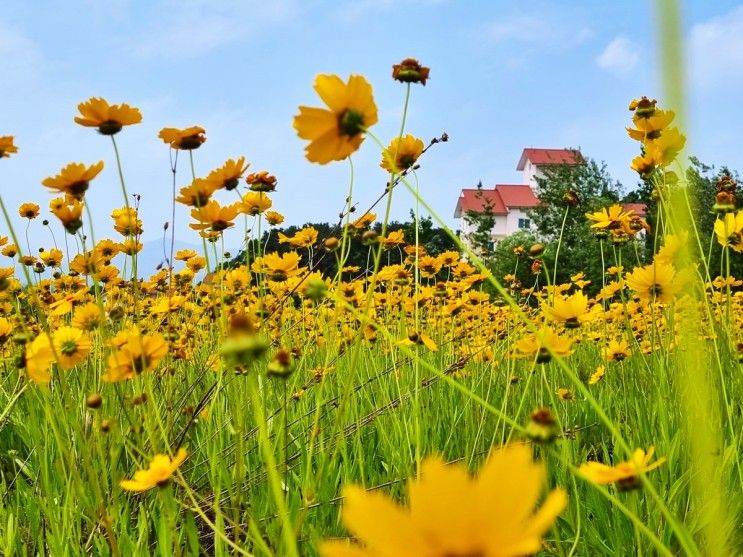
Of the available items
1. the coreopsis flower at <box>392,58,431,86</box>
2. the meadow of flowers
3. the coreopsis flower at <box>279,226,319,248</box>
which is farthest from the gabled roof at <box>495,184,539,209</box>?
the coreopsis flower at <box>392,58,431,86</box>

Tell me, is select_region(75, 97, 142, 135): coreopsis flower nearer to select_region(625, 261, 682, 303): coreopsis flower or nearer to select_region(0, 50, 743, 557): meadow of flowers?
select_region(0, 50, 743, 557): meadow of flowers

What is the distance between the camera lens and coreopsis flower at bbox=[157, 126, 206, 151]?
2.96ft

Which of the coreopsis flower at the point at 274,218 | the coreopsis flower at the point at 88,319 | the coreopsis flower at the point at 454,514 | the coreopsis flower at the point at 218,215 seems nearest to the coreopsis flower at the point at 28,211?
the coreopsis flower at the point at 274,218

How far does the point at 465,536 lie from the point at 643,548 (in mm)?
830

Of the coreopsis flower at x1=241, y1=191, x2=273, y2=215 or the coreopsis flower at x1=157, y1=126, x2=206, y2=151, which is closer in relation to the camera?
the coreopsis flower at x1=157, y1=126, x2=206, y2=151

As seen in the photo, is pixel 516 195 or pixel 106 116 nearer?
pixel 106 116

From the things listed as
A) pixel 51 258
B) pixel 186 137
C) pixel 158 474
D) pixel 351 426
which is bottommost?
pixel 351 426

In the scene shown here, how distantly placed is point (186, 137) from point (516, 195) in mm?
29492

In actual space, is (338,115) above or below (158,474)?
above

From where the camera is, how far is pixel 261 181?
101 centimetres

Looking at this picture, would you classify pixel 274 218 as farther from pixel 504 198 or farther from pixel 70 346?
pixel 504 198

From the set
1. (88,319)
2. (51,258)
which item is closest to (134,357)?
(88,319)

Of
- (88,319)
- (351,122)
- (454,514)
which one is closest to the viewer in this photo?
(454,514)

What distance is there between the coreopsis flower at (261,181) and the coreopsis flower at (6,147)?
308mm
